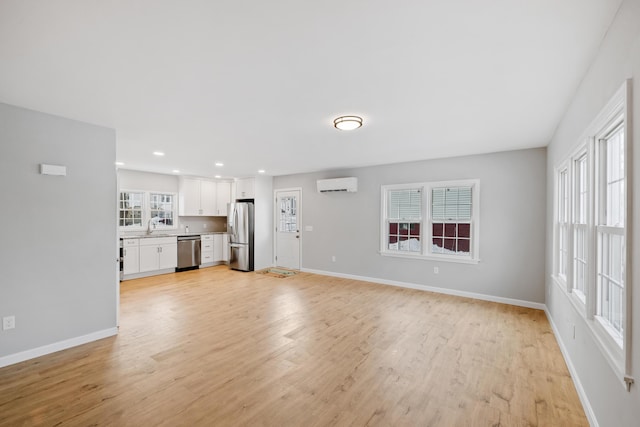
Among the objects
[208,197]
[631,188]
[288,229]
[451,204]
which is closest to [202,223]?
[208,197]

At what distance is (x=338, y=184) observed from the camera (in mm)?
6410

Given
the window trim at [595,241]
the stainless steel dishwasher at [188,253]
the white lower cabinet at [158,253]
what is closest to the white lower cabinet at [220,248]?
the stainless steel dishwasher at [188,253]

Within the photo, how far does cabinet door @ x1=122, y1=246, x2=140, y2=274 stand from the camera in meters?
6.25

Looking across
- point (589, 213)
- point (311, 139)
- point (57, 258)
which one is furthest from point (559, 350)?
point (57, 258)

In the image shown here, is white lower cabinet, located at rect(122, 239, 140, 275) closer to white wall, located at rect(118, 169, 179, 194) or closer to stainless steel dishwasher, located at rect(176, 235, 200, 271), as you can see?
stainless steel dishwasher, located at rect(176, 235, 200, 271)

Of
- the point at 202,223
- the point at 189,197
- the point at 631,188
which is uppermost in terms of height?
the point at 189,197

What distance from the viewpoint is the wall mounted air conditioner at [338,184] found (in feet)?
20.5

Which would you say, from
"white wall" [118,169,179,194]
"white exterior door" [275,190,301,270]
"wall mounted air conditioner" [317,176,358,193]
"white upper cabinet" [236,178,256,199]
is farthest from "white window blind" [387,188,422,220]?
"white wall" [118,169,179,194]

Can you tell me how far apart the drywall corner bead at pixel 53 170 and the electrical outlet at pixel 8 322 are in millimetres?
1450

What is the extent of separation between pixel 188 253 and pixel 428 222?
593 centimetres

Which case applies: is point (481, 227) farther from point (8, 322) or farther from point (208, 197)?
point (208, 197)

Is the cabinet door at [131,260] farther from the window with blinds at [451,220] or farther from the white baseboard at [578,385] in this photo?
the white baseboard at [578,385]

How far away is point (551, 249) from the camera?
12.6 ft

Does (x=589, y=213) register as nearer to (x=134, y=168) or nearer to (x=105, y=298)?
(x=105, y=298)
